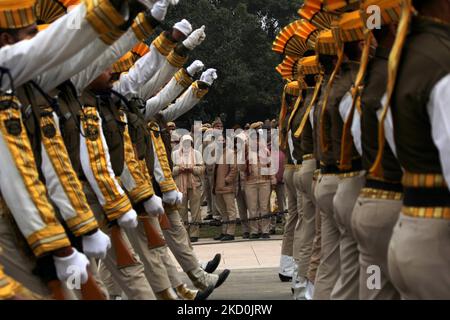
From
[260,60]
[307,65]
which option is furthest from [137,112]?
[260,60]

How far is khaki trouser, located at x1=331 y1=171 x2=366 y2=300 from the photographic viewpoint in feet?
18.4

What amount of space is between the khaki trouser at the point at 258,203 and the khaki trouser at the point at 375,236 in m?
11.3

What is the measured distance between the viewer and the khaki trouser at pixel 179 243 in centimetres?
977

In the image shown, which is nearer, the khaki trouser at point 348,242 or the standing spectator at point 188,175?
the khaki trouser at point 348,242

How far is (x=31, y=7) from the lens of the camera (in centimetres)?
468

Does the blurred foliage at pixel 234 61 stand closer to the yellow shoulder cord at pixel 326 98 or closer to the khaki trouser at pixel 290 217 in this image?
the khaki trouser at pixel 290 217

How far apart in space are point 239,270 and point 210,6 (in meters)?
19.5

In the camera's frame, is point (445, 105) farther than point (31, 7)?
No

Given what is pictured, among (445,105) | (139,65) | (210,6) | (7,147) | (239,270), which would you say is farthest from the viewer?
(210,6)

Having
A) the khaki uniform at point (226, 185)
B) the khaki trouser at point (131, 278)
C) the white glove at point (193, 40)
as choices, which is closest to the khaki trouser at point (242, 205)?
the khaki uniform at point (226, 185)

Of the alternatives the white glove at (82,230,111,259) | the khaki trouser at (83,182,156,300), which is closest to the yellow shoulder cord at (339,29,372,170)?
the white glove at (82,230,111,259)

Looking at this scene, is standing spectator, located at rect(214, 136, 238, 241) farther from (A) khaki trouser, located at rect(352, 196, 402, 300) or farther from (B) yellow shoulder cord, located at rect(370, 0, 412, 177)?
(B) yellow shoulder cord, located at rect(370, 0, 412, 177)
